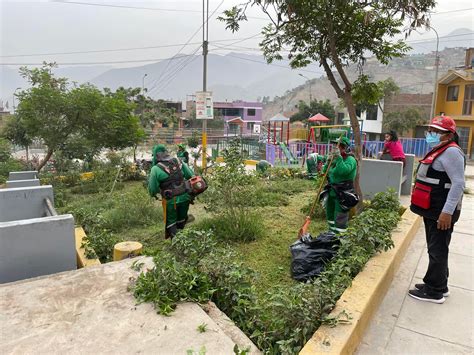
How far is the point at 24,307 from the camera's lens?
115 inches

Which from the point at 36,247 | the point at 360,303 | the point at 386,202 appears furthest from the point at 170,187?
the point at 386,202

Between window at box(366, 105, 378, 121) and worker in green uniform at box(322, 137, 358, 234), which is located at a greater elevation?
window at box(366, 105, 378, 121)

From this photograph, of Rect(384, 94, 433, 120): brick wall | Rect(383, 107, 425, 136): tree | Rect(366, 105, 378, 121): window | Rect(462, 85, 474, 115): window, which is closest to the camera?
Rect(462, 85, 474, 115): window

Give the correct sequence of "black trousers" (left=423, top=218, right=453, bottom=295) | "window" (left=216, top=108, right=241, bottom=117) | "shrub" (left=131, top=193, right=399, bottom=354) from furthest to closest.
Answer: "window" (left=216, top=108, right=241, bottom=117) → "black trousers" (left=423, top=218, right=453, bottom=295) → "shrub" (left=131, top=193, right=399, bottom=354)

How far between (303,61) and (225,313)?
16.2ft

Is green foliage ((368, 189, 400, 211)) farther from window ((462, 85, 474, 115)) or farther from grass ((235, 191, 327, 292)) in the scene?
window ((462, 85, 474, 115))

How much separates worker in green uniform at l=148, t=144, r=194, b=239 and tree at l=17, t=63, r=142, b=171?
19.8ft

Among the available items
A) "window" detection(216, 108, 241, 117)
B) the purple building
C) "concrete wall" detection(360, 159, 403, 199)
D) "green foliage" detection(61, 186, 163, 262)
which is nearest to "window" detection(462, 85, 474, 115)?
"concrete wall" detection(360, 159, 403, 199)

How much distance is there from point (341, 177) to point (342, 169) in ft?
0.39

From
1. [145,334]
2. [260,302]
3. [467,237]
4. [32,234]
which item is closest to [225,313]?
[260,302]

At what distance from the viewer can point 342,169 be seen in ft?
15.5

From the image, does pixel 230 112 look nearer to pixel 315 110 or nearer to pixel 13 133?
pixel 315 110

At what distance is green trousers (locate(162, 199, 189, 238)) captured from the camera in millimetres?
5105

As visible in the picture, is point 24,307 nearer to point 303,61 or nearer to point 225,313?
point 225,313
